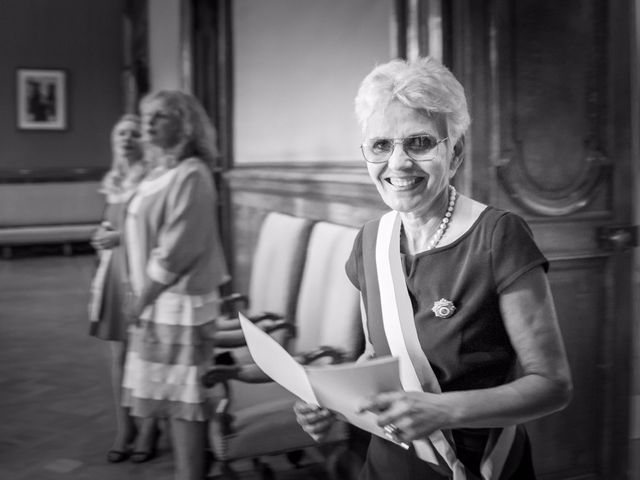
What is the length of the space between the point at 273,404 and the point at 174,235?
676 millimetres

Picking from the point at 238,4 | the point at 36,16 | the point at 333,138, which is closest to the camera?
the point at 333,138

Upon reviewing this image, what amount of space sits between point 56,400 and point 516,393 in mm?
3875

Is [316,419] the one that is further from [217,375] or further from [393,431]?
[217,375]

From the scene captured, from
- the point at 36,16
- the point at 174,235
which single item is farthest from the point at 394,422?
the point at 36,16

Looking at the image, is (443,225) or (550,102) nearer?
(443,225)

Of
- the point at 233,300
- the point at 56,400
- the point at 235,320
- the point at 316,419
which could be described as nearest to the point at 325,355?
the point at 233,300

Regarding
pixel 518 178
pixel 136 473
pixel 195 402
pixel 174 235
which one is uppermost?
pixel 518 178

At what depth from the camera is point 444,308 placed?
4.15 ft

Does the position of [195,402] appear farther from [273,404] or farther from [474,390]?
[474,390]

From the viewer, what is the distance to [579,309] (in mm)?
2650

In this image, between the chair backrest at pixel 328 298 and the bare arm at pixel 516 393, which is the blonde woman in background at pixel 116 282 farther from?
the bare arm at pixel 516 393

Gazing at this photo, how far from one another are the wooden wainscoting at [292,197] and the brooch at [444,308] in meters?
1.64

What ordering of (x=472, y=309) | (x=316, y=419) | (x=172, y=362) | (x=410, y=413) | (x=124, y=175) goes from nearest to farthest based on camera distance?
1. (x=410, y=413)
2. (x=472, y=309)
3. (x=316, y=419)
4. (x=172, y=362)
5. (x=124, y=175)

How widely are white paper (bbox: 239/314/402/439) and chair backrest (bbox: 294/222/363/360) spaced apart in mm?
1339
